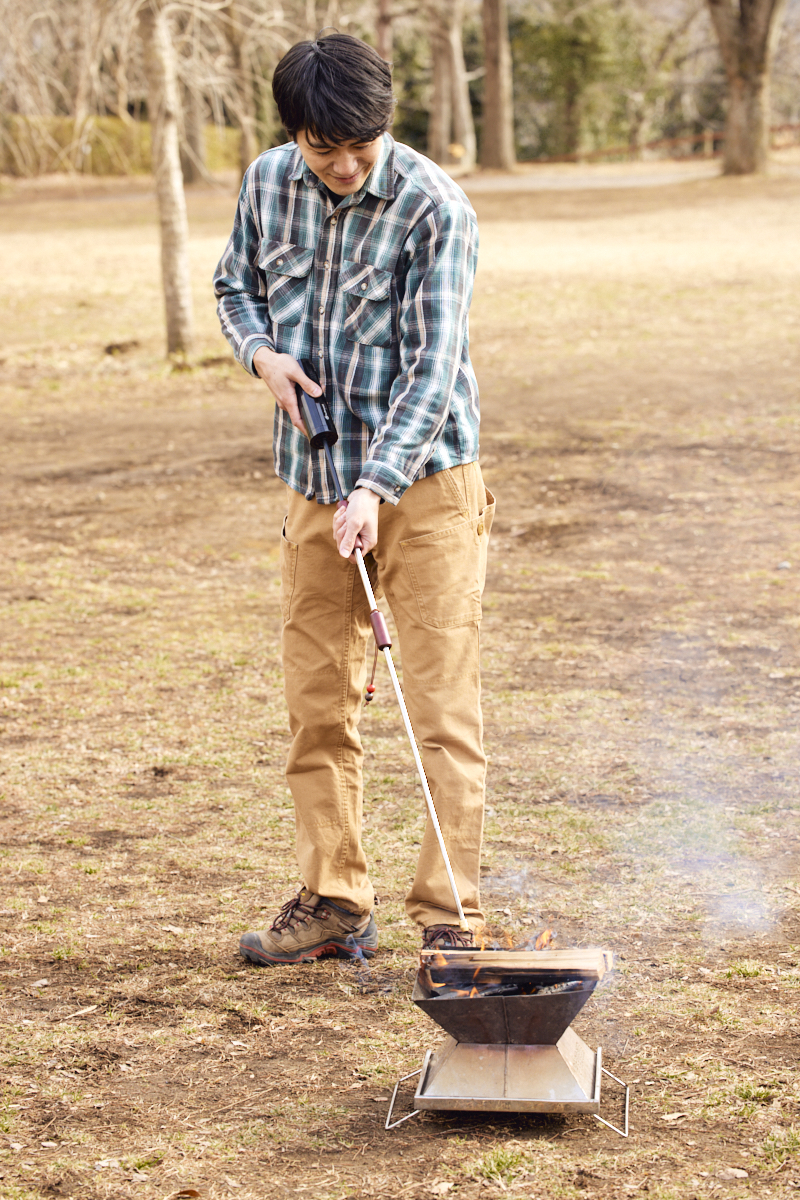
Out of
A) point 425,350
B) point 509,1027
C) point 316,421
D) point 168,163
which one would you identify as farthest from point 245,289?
point 168,163

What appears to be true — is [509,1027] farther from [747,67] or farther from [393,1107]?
[747,67]

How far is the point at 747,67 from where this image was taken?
23781 mm

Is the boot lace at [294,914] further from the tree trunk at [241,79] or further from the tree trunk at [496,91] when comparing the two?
the tree trunk at [496,91]

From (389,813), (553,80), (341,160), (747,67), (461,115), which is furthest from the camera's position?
(553,80)

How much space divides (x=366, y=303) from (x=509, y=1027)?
4.99 ft

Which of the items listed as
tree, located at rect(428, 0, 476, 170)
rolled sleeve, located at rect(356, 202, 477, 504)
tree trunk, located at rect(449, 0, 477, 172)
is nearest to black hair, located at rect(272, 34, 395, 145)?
rolled sleeve, located at rect(356, 202, 477, 504)

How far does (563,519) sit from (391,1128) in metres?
5.27

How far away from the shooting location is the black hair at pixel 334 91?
2.47 m

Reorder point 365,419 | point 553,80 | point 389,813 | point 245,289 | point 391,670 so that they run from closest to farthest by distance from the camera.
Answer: point 391,670, point 365,419, point 245,289, point 389,813, point 553,80

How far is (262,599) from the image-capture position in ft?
20.4

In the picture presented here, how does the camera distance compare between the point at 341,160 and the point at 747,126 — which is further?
the point at 747,126

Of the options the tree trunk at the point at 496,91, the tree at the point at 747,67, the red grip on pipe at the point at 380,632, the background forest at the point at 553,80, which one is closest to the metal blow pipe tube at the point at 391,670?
the red grip on pipe at the point at 380,632

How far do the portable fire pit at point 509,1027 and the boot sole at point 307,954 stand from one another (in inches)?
26.6

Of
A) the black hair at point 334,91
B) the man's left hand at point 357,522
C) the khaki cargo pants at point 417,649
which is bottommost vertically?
the khaki cargo pants at point 417,649
